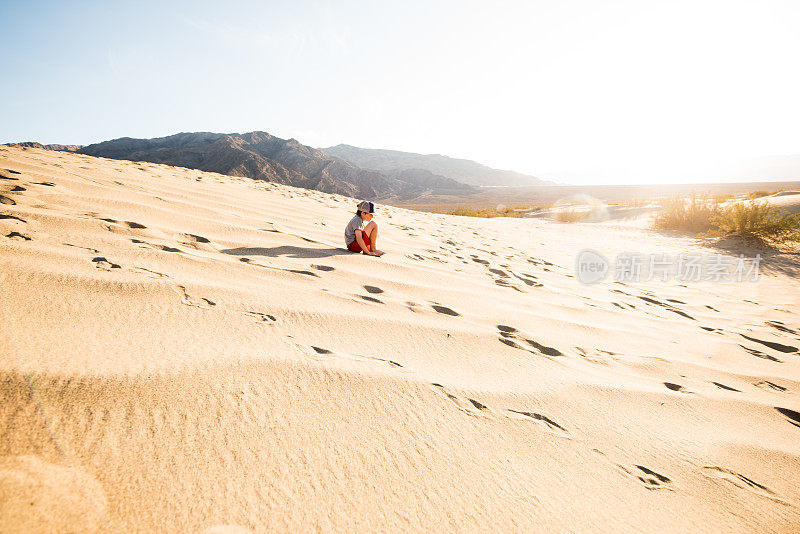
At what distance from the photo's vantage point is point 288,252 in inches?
88.4

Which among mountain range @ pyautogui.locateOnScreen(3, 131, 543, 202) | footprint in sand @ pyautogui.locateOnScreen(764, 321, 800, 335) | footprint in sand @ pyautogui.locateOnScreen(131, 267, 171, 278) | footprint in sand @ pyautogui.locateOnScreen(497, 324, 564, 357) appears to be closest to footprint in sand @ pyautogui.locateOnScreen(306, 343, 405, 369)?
footprint in sand @ pyautogui.locateOnScreen(497, 324, 564, 357)

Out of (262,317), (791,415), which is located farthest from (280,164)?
(791,415)

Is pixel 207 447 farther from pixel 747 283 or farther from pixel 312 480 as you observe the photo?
pixel 747 283

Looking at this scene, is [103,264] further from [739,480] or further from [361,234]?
[739,480]

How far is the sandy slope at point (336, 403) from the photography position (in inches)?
23.7

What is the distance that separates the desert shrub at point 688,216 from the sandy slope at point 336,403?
594 centimetres

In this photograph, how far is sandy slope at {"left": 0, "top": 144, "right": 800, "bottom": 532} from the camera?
603 mm

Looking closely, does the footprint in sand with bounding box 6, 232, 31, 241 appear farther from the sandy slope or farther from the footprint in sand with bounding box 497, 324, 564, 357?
the footprint in sand with bounding box 497, 324, 564, 357

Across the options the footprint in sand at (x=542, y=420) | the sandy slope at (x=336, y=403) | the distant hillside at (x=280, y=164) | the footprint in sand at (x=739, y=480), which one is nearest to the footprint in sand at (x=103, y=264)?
the sandy slope at (x=336, y=403)

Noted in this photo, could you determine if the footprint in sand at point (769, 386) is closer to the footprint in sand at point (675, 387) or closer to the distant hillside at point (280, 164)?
the footprint in sand at point (675, 387)

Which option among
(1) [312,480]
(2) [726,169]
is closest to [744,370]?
(1) [312,480]

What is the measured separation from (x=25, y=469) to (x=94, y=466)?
0.28ft

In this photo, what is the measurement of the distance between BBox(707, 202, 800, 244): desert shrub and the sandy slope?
4.11 metres

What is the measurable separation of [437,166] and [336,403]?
Result: 363 ft
